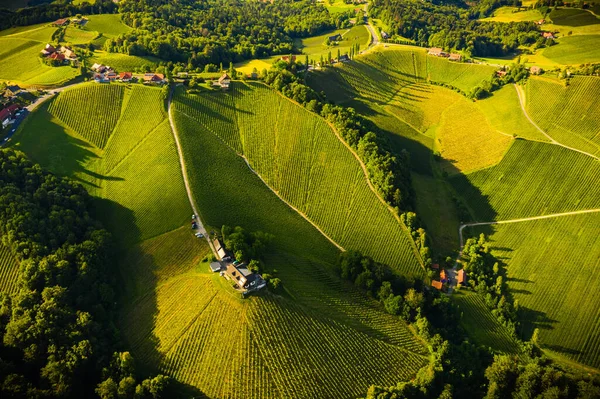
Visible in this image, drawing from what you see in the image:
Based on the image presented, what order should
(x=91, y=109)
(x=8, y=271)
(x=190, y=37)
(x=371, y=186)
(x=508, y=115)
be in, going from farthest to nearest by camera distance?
(x=190, y=37), (x=508, y=115), (x=91, y=109), (x=371, y=186), (x=8, y=271)

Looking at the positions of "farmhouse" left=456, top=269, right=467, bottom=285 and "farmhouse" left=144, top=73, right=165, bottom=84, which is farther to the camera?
"farmhouse" left=144, top=73, right=165, bottom=84

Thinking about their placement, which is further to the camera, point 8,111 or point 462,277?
point 8,111

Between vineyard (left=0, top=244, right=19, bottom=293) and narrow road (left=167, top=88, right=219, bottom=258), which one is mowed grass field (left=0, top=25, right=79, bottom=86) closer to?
narrow road (left=167, top=88, right=219, bottom=258)

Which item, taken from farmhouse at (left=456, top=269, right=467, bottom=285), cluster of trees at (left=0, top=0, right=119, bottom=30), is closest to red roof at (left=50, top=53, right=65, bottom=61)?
cluster of trees at (left=0, top=0, right=119, bottom=30)

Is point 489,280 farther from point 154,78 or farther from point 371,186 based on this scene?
point 154,78

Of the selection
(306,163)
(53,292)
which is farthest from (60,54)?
(53,292)

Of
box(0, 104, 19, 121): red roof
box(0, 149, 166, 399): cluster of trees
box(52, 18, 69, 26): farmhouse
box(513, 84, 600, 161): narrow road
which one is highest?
box(52, 18, 69, 26): farmhouse

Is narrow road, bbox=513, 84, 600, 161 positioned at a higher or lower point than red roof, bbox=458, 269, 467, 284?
higher

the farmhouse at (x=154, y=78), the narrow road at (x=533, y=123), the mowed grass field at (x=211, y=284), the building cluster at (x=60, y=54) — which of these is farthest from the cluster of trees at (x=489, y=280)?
the building cluster at (x=60, y=54)
